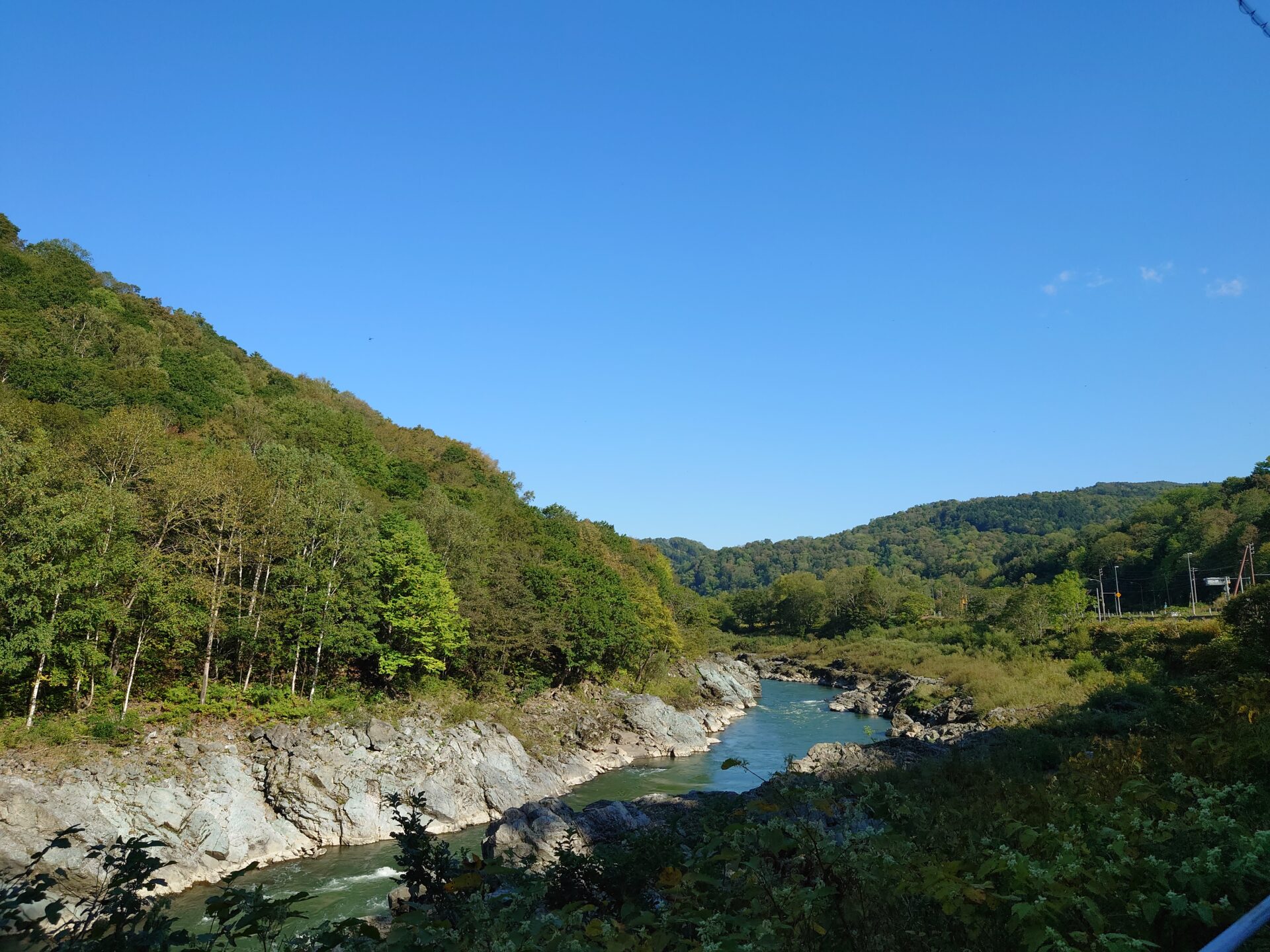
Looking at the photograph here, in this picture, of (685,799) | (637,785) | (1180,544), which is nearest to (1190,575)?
(1180,544)

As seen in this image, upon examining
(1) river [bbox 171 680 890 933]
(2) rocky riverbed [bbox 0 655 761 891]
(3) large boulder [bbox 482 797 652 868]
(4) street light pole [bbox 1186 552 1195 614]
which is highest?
(4) street light pole [bbox 1186 552 1195 614]

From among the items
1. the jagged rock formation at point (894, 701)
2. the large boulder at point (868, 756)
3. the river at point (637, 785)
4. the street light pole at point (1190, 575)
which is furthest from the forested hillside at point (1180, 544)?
the large boulder at point (868, 756)

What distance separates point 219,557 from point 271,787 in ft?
26.8

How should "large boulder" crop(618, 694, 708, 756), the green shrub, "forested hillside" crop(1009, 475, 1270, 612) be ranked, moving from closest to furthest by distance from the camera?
1. "large boulder" crop(618, 694, 708, 756)
2. the green shrub
3. "forested hillside" crop(1009, 475, 1270, 612)

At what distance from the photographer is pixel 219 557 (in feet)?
84.6

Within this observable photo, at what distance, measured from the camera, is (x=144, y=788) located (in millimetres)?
19750

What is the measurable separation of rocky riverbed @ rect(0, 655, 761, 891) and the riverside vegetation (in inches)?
47.9

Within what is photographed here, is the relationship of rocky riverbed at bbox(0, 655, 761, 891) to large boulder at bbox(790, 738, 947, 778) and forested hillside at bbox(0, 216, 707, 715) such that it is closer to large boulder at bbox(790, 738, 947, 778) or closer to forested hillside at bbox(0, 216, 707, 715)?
forested hillside at bbox(0, 216, 707, 715)

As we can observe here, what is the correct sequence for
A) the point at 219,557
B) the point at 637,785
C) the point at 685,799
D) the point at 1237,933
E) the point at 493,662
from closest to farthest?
the point at 1237,933 < the point at 685,799 < the point at 219,557 < the point at 637,785 < the point at 493,662

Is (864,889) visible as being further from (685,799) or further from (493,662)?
(493,662)

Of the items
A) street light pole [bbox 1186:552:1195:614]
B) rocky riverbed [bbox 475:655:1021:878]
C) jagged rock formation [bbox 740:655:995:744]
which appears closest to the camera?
rocky riverbed [bbox 475:655:1021:878]

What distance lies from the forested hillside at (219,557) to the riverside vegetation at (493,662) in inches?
6.2

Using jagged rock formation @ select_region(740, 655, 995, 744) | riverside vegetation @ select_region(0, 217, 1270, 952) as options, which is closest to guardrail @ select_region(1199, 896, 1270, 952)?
riverside vegetation @ select_region(0, 217, 1270, 952)

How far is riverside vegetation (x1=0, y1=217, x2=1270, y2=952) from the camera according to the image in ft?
13.5
